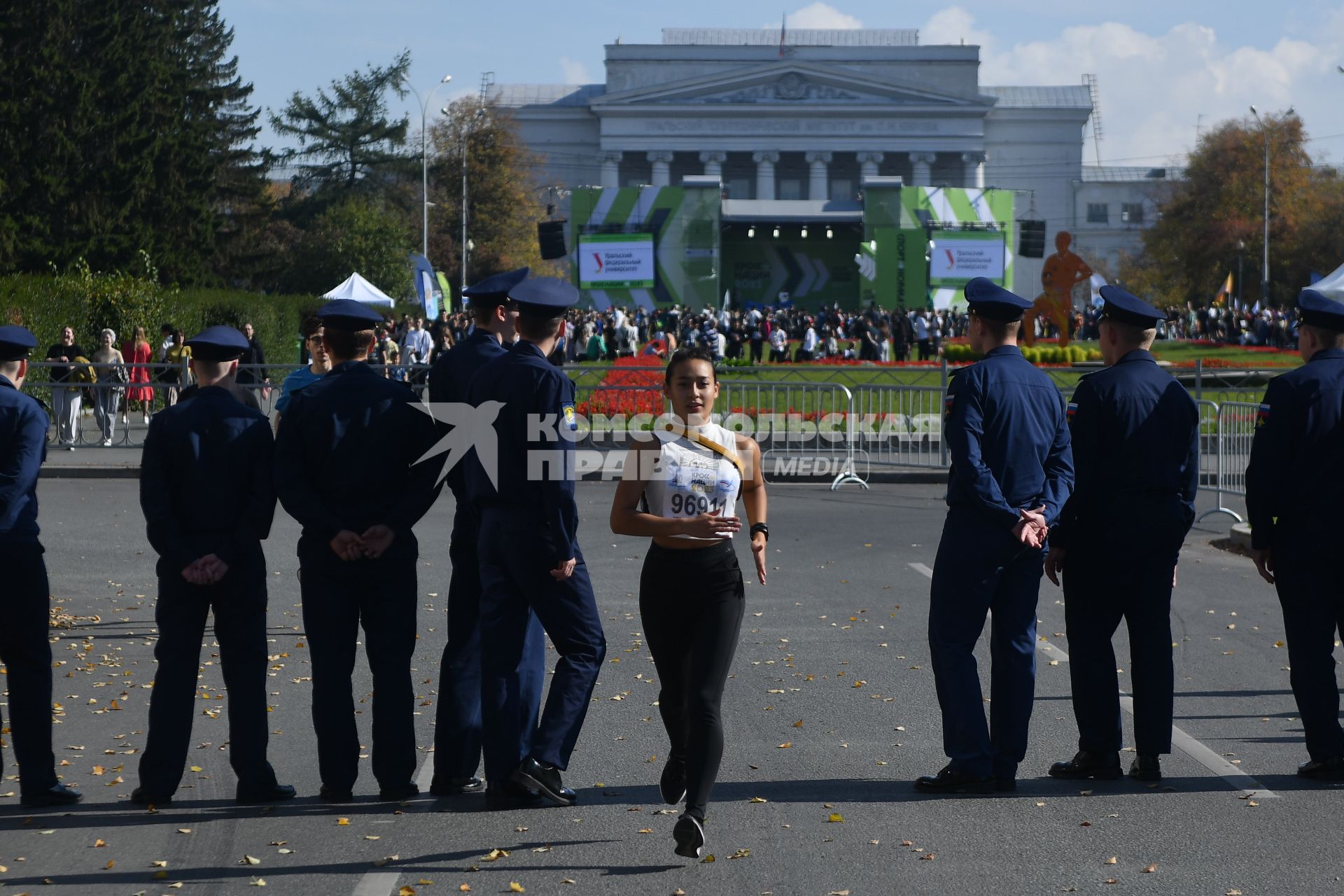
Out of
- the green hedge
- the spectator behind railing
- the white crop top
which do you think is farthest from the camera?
the green hedge

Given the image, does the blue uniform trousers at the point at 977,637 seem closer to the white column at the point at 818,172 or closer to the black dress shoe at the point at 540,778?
the black dress shoe at the point at 540,778

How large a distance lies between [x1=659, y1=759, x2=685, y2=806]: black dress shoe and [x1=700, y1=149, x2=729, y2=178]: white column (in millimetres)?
92404

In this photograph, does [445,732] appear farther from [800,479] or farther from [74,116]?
[74,116]

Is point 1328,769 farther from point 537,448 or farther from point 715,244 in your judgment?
point 715,244

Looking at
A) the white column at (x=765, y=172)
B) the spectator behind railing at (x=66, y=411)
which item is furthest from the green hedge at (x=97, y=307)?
the white column at (x=765, y=172)

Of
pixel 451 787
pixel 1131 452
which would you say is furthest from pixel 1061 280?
pixel 451 787

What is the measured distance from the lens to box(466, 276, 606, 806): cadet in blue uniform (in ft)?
17.7

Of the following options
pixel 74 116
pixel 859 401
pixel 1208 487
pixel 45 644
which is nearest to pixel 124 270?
pixel 74 116

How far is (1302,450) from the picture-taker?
6.07 meters

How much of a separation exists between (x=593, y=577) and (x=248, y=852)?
6.45m

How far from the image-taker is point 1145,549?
5938 mm

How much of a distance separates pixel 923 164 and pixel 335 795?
94.4m

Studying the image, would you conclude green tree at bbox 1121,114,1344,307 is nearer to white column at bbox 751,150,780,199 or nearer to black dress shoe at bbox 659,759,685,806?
white column at bbox 751,150,780,199

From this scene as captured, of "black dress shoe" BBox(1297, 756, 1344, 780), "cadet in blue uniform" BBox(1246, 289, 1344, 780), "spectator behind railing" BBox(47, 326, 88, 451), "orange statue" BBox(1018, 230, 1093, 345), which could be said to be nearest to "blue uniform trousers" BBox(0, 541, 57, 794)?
"cadet in blue uniform" BBox(1246, 289, 1344, 780)
